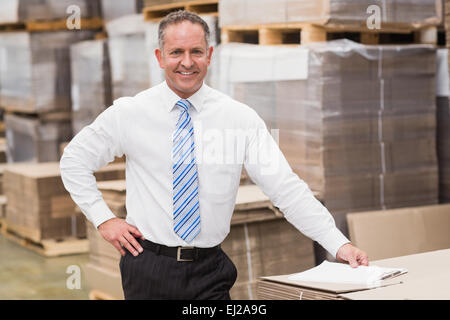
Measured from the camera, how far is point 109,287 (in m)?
5.07

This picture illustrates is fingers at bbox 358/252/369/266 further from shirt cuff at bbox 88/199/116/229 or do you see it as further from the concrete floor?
the concrete floor

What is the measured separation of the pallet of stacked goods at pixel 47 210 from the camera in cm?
691

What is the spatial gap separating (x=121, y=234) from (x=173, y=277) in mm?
257

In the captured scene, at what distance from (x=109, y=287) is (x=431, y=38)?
2.70 m

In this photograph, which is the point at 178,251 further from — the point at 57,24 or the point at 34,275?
the point at 57,24

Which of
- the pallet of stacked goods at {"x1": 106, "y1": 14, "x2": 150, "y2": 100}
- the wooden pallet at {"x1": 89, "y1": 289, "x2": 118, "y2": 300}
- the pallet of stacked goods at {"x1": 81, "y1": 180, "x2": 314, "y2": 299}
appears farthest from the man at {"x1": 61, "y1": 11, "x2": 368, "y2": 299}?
the pallet of stacked goods at {"x1": 106, "y1": 14, "x2": 150, "y2": 100}

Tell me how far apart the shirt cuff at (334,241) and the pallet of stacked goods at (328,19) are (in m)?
2.08

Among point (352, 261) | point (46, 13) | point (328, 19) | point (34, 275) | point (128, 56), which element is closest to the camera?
point (352, 261)

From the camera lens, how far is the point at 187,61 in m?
2.81

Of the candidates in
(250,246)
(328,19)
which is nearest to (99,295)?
(250,246)

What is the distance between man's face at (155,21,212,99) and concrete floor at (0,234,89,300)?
3.19 m

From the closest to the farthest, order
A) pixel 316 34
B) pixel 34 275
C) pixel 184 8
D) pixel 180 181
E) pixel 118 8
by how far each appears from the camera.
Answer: pixel 180 181, pixel 316 34, pixel 184 8, pixel 34 275, pixel 118 8
